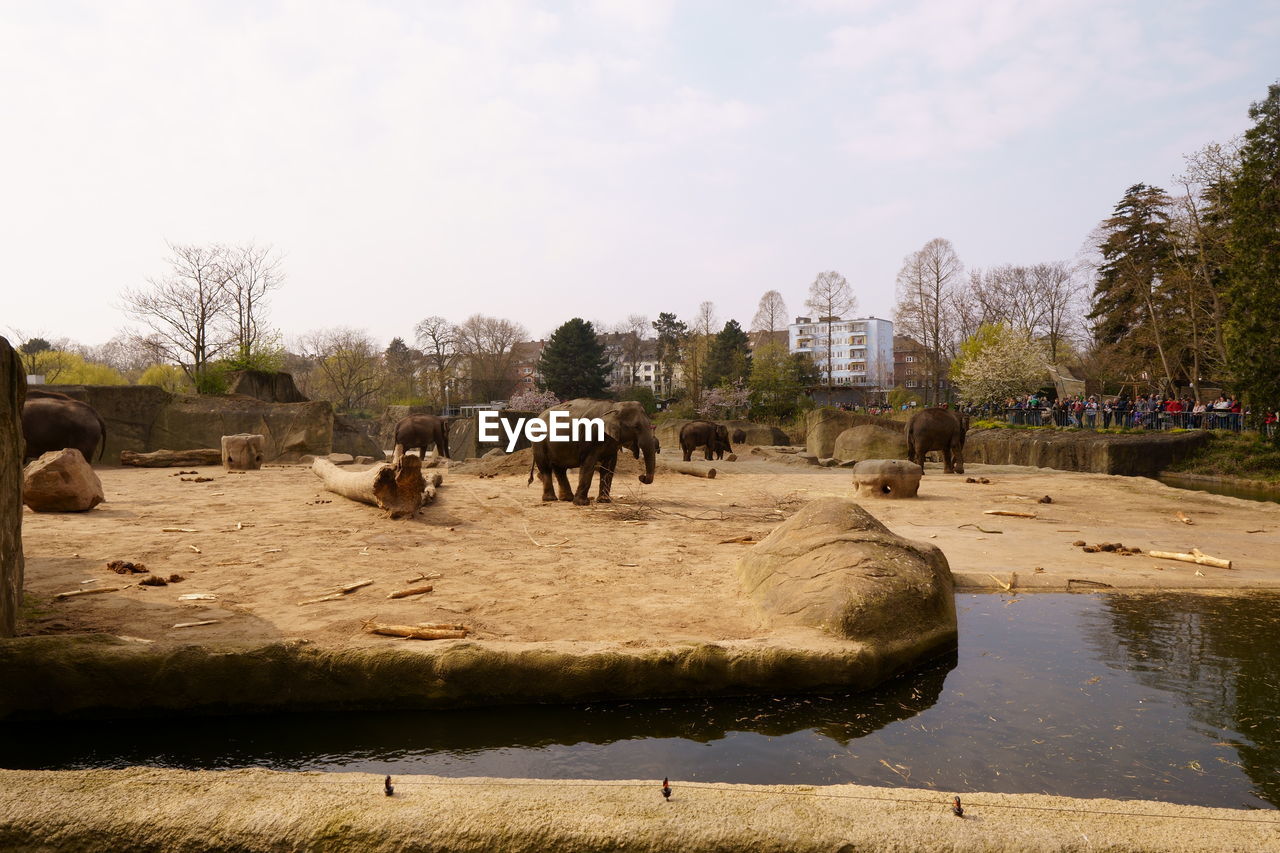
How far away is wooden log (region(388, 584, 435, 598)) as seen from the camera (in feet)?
21.4

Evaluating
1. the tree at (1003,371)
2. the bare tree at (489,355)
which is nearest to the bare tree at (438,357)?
the bare tree at (489,355)

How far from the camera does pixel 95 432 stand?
13094 mm

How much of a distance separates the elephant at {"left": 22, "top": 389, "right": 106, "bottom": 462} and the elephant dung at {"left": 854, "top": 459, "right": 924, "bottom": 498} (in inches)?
508

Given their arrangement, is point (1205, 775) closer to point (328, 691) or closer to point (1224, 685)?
point (1224, 685)

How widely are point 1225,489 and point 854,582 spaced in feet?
67.9

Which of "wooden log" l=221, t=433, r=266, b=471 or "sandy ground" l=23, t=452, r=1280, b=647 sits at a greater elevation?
"wooden log" l=221, t=433, r=266, b=471

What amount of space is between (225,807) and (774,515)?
9.98m

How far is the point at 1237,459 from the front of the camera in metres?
23.8

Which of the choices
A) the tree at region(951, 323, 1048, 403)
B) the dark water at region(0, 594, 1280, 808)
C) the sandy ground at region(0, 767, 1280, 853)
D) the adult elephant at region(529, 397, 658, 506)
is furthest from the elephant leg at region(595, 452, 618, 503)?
the tree at region(951, 323, 1048, 403)

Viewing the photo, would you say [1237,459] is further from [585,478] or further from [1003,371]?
[1003,371]

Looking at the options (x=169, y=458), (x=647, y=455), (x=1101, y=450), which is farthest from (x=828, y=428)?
(x=169, y=458)

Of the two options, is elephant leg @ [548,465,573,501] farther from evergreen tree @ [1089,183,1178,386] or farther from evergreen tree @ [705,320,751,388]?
evergreen tree @ [705,320,751,388]

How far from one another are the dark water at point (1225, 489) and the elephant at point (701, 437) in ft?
43.1

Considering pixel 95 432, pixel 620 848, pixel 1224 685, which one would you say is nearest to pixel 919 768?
pixel 620 848
